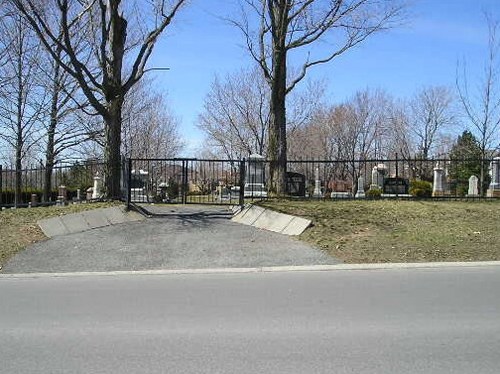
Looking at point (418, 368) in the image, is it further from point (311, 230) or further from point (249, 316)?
point (311, 230)

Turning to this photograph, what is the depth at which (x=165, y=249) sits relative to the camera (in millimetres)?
11430

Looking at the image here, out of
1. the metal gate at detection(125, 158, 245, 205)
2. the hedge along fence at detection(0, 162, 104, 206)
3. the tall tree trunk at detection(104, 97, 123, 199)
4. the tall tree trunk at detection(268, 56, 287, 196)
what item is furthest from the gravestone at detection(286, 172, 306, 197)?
the tall tree trunk at detection(104, 97, 123, 199)

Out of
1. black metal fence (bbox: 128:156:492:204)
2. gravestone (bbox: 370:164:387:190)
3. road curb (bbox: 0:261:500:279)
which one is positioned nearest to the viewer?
road curb (bbox: 0:261:500:279)

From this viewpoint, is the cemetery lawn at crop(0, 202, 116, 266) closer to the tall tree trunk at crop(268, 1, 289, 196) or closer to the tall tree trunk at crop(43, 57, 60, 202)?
the tall tree trunk at crop(268, 1, 289, 196)

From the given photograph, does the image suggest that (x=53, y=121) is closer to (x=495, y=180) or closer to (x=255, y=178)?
(x=255, y=178)

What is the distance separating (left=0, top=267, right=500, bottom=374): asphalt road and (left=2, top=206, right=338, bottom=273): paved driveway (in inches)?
53.2

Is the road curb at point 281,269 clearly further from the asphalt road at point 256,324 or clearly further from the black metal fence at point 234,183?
the black metal fence at point 234,183

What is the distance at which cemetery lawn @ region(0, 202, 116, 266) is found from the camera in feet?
37.6

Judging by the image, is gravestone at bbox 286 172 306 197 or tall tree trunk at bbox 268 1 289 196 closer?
tall tree trunk at bbox 268 1 289 196

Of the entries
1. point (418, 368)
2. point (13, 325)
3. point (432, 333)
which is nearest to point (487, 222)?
point (432, 333)

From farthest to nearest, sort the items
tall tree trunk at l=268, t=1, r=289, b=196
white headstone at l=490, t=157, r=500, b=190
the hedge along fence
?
white headstone at l=490, t=157, r=500, b=190 < the hedge along fence < tall tree trunk at l=268, t=1, r=289, b=196

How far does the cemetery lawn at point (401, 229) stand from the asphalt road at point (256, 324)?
171cm

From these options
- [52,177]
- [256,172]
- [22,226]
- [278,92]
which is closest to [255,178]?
[256,172]

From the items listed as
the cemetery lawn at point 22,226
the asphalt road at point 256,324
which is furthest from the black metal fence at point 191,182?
the asphalt road at point 256,324
